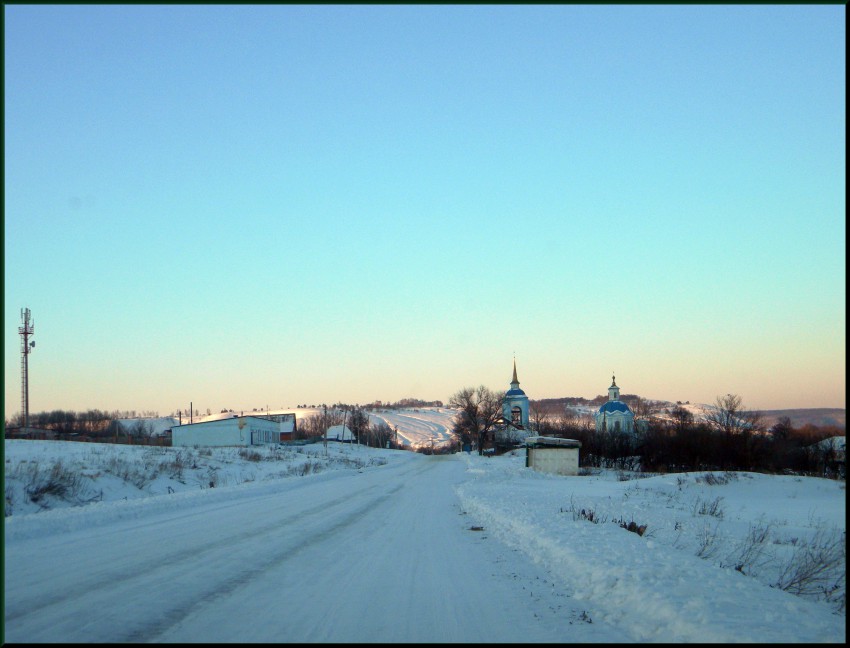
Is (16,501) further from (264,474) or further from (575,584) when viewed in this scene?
(264,474)

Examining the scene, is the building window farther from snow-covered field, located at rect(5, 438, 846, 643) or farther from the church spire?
snow-covered field, located at rect(5, 438, 846, 643)

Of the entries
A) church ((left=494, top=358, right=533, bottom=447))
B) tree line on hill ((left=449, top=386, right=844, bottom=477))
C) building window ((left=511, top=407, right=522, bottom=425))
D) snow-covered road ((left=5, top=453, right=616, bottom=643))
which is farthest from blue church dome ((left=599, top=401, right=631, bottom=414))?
snow-covered road ((left=5, top=453, right=616, bottom=643))

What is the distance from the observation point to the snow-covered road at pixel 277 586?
21.0 feet

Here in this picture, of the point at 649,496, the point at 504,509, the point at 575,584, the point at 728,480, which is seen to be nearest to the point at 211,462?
the point at 649,496

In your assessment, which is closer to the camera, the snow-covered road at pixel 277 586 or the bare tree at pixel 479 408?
the snow-covered road at pixel 277 586

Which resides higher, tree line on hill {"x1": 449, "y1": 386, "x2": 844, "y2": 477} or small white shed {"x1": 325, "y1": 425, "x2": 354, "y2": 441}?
tree line on hill {"x1": 449, "y1": 386, "x2": 844, "y2": 477}

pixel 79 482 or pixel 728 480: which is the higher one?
pixel 79 482

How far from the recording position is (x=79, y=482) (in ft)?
72.6

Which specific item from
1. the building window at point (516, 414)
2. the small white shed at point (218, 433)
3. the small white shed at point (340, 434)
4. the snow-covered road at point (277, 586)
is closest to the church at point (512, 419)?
the building window at point (516, 414)

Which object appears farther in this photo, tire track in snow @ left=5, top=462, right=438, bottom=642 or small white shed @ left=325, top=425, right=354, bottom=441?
small white shed @ left=325, top=425, right=354, bottom=441

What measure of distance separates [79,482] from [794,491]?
34.4 meters

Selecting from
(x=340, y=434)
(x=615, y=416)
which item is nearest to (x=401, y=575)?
(x=615, y=416)

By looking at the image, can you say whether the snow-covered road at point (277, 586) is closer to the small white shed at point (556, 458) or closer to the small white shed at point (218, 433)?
the small white shed at point (556, 458)

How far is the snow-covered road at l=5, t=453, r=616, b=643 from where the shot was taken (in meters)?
6.41
